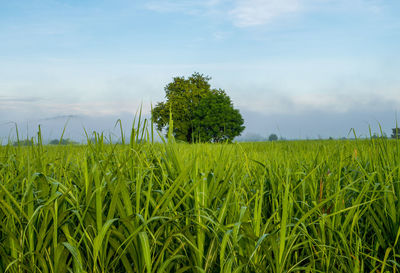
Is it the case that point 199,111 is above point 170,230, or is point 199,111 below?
above

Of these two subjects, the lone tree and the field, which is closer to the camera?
the field

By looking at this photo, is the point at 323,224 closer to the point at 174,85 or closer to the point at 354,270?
the point at 354,270

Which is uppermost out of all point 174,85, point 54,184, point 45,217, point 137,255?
point 174,85

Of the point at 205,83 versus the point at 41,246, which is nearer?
the point at 41,246

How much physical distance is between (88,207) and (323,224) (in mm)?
1589

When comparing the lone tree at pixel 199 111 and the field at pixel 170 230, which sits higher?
the lone tree at pixel 199 111

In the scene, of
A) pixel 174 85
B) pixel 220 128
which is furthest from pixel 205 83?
pixel 220 128

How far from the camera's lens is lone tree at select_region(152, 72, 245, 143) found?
45.2 m

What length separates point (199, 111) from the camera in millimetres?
45812

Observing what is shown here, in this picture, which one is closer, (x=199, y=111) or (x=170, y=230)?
(x=170, y=230)

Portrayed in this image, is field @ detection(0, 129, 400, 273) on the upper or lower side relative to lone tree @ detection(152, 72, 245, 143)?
lower

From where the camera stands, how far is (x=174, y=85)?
170 ft

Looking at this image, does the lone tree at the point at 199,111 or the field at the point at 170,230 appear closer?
the field at the point at 170,230

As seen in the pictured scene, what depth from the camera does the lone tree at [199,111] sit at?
45.2 meters
